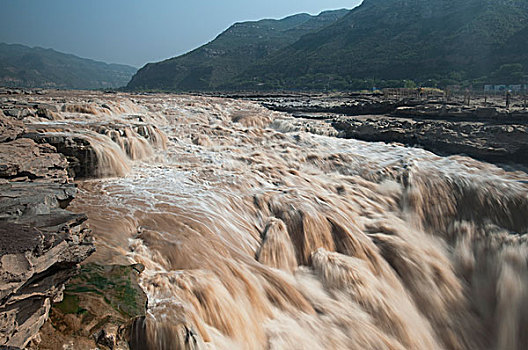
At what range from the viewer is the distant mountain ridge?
49938mm

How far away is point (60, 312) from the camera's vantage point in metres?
3.00

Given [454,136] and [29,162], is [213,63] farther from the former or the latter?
[29,162]

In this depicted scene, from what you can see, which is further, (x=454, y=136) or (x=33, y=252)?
(x=454, y=136)

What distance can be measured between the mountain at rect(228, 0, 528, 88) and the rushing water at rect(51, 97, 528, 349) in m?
46.5

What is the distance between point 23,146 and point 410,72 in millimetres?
60457

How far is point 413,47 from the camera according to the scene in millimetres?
63969

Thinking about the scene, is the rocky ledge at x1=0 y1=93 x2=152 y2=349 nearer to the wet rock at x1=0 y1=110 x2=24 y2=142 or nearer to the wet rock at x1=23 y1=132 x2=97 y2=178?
the wet rock at x1=0 y1=110 x2=24 y2=142

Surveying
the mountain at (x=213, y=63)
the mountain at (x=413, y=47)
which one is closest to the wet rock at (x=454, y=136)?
the mountain at (x=413, y=47)

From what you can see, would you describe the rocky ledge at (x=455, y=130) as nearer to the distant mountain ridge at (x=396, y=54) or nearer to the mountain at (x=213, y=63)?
the distant mountain ridge at (x=396, y=54)

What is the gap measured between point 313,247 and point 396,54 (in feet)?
221

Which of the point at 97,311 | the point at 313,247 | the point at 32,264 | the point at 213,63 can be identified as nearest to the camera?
the point at 32,264

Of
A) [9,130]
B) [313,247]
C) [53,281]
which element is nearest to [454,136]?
[313,247]

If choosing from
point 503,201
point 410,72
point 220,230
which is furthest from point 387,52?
point 220,230

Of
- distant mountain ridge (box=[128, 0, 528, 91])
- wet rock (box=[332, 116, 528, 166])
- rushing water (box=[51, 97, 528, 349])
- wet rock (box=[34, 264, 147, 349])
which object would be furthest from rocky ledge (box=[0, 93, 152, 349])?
distant mountain ridge (box=[128, 0, 528, 91])
